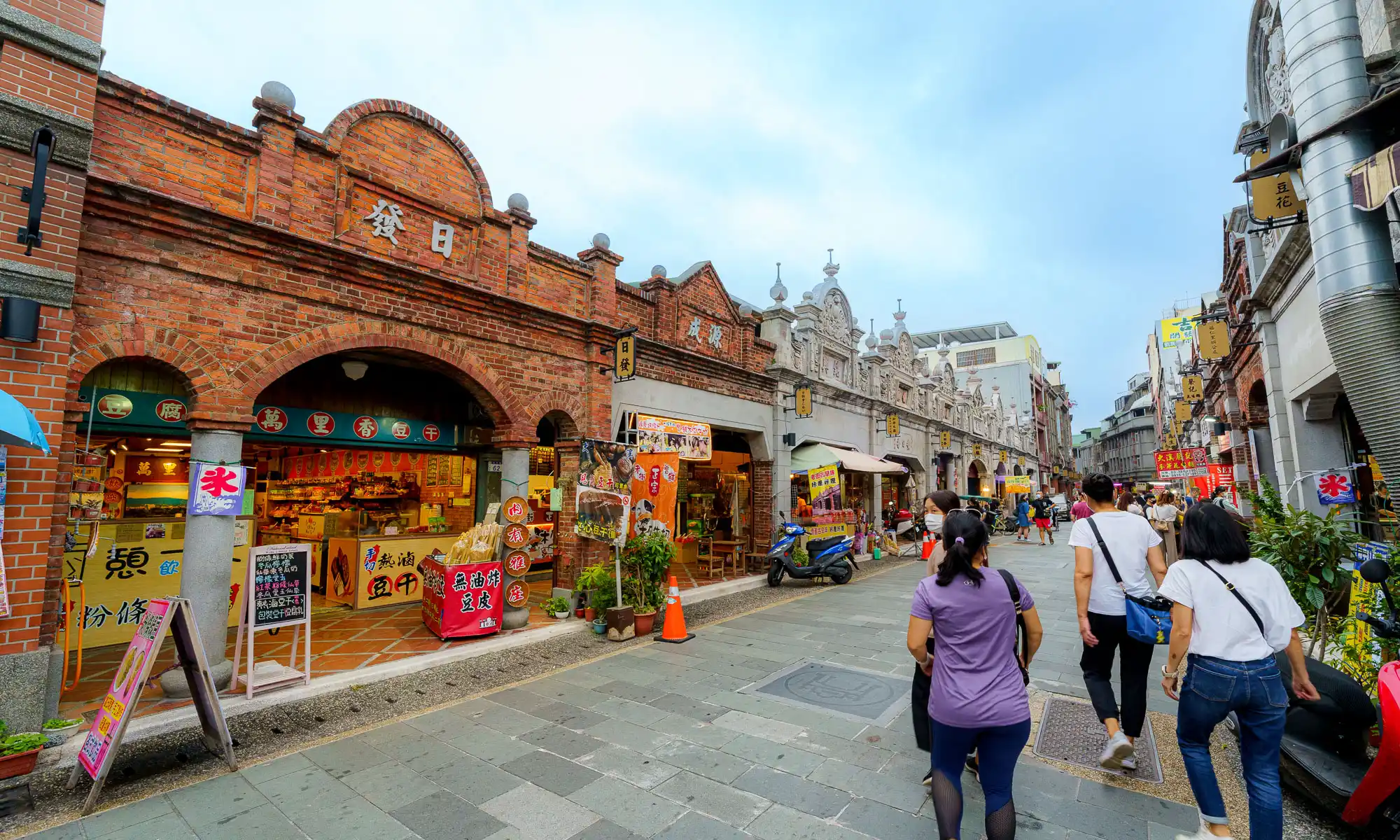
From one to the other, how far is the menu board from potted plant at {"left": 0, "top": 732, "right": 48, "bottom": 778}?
1548 millimetres

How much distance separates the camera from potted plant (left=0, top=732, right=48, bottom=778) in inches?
152

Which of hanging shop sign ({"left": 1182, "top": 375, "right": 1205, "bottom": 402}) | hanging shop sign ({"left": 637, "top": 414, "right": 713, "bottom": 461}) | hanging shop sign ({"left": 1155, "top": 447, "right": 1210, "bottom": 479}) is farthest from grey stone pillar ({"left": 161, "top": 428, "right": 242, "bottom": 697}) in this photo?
hanging shop sign ({"left": 1182, "top": 375, "right": 1205, "bottom": 402})

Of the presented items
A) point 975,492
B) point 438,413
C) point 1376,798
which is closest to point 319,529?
point 438,413

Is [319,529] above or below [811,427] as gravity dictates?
below

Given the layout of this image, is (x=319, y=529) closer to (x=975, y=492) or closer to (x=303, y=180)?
(x=303, y=180)

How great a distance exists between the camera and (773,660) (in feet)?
21.7

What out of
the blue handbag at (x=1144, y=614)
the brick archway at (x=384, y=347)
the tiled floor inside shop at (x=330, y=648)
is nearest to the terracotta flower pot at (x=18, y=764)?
the tiled floor inside shop at (x=330, y=648)

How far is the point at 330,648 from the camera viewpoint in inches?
278

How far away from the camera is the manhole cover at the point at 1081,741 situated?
3969 mm

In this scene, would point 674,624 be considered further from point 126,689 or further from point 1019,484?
point 1019,484

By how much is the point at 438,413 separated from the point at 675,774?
26.5 feet

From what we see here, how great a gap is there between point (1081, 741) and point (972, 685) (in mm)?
2730

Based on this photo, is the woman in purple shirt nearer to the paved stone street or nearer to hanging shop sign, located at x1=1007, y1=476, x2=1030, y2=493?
the paved stone street

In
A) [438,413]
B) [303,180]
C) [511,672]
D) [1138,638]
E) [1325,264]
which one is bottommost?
[511,672]
